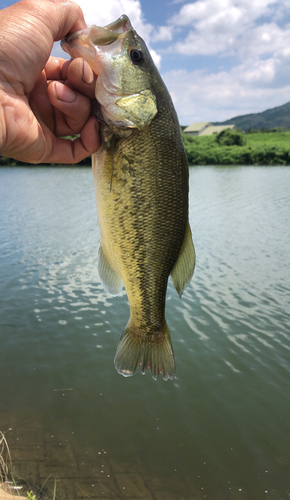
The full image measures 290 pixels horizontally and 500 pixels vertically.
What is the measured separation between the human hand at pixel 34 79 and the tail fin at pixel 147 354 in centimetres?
138

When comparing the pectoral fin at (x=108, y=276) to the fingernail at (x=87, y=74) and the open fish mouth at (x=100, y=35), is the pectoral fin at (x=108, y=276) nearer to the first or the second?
the fingernail at (x=87, y=74)

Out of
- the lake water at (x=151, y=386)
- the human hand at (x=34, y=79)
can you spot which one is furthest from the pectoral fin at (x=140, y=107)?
the lake water at (x=151, y=386)

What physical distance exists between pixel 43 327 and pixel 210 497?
5.42 m

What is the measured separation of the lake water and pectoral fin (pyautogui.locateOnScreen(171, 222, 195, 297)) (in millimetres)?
3725

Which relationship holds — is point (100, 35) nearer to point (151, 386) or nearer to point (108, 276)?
point (108, 276)

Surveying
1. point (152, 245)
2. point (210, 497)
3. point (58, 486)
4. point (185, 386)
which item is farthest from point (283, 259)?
point (152, 245)

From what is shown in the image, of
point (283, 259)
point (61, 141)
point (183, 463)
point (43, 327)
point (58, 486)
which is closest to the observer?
point (61, 141)

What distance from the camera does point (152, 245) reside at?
7.45ft

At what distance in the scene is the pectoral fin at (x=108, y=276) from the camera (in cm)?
239

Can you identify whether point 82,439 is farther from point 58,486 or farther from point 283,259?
point 283,259

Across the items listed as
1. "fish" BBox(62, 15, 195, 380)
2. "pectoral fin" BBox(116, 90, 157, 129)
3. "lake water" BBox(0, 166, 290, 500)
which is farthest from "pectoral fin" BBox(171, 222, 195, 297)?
"lake water" BBox(0, 166, 290, 500)

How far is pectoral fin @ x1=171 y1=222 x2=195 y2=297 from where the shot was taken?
2326 mm

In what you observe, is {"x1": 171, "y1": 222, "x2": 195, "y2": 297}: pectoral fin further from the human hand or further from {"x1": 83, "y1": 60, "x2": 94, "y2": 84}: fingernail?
{"x1": 83, "y1": 60, "x2": 94, "y2": 84}: fingernail

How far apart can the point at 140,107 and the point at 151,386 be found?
590 centimetres
